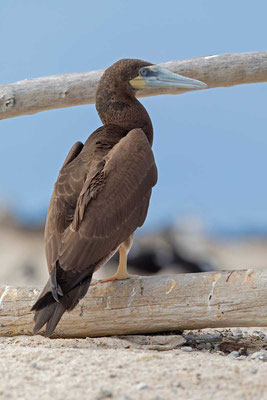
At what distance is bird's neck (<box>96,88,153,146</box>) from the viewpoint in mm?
5305

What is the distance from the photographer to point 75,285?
4.27 metres

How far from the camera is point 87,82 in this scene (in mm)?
6402

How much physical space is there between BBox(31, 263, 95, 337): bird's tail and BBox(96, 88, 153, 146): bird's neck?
1542 mm

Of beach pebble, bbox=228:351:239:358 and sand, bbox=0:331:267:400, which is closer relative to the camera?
sand, bbox=0:331:267:400

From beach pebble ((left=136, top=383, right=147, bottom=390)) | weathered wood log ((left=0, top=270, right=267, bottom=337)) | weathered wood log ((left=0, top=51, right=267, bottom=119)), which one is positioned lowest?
weathered wood log ((left=0, top=270, right=267, bottom=337))

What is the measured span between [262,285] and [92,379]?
1735 mm

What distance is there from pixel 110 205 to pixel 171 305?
0.89 meters

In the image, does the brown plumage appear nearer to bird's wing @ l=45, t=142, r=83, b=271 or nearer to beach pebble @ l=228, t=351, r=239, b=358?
bird's wing @ l=45, t=142, r=83, b=271

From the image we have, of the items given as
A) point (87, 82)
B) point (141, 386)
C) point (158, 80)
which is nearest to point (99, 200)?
point (158, 80)

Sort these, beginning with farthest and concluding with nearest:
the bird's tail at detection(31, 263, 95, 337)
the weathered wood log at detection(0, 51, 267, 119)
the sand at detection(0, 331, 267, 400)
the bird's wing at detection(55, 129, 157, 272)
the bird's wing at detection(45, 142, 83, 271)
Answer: the weathered wood log at detection(0, 51, 267, 119), the bird's wing at detection(45, 142, 83, 271), the bird's wing at detection(55, 129, 157, 272), the bird's tail at detection(31, 263, 95, 337), the sand at detection(0, 331, 267, 400)

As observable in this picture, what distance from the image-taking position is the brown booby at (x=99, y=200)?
427 centimetres

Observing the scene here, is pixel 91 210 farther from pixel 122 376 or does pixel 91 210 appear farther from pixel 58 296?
pixel 122 376

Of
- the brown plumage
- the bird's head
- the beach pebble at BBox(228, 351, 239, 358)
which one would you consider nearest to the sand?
the brown plumage

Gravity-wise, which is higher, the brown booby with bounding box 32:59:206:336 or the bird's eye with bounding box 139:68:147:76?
Answer: the bird's eye with bounding box 139:68:147:76
